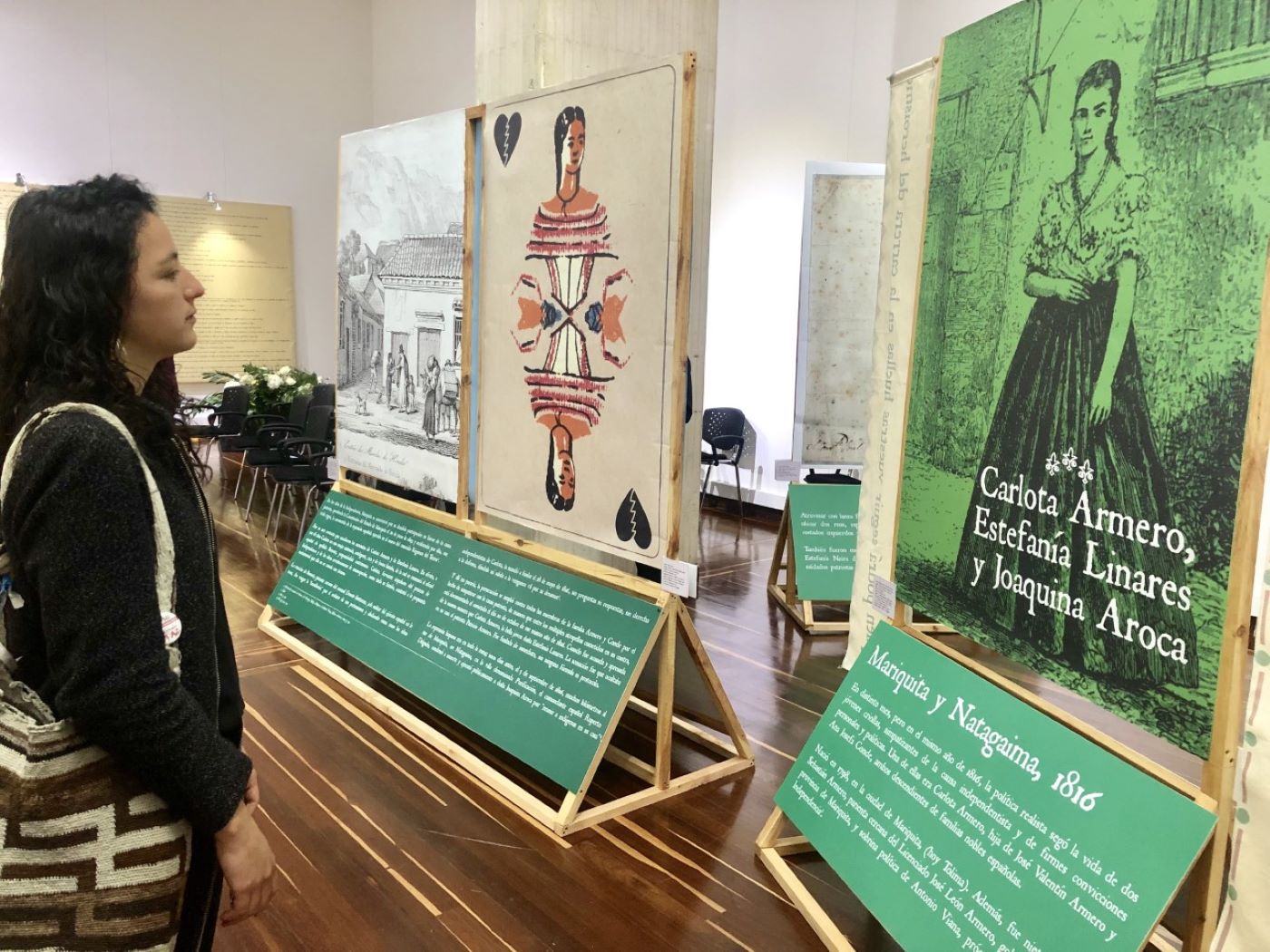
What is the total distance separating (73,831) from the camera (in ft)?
3.93

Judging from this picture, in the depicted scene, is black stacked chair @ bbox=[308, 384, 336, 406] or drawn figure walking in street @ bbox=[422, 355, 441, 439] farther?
black stacked chair @ bbox=[308, 384, 336, 406]

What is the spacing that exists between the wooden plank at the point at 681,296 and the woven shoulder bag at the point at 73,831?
1.70 meters

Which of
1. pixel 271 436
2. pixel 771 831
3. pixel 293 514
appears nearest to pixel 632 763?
pixel 771 831

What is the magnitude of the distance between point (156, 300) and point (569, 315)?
6.05 ft

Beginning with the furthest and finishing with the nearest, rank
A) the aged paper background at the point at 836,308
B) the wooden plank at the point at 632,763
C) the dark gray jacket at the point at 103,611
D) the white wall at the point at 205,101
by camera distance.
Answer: the white wall at the point at 205,101 → the aged paper background at the point at 836,308 → the wooden plank at the point at 632,763 → the dark gray jacket at the point at 103,611

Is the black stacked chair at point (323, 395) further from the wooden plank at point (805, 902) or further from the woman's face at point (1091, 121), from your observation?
the woman's face at point (1091, 121)

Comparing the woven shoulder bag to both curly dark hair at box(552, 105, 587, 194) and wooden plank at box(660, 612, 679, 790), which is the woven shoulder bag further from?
curly dark hair at box(552, 105, 587, 194)

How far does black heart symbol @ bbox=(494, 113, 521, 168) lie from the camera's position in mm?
3271

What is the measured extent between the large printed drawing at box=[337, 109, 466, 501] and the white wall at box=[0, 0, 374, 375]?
249 inches

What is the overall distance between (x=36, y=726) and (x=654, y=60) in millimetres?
2261

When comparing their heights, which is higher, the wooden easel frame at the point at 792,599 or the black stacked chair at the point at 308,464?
the black stacked chair at the point at 308,464

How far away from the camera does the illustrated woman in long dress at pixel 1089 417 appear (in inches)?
64.8

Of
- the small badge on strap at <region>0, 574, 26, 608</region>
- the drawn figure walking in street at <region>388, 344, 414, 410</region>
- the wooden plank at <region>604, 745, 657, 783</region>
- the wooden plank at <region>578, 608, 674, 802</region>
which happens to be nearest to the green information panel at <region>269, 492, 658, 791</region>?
the wooden plank at <region>578, 608, 674, 802</region>

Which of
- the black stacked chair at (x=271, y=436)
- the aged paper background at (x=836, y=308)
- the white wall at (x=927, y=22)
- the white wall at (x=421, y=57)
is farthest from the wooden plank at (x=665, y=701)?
the white wall at (x=421, y=57)
